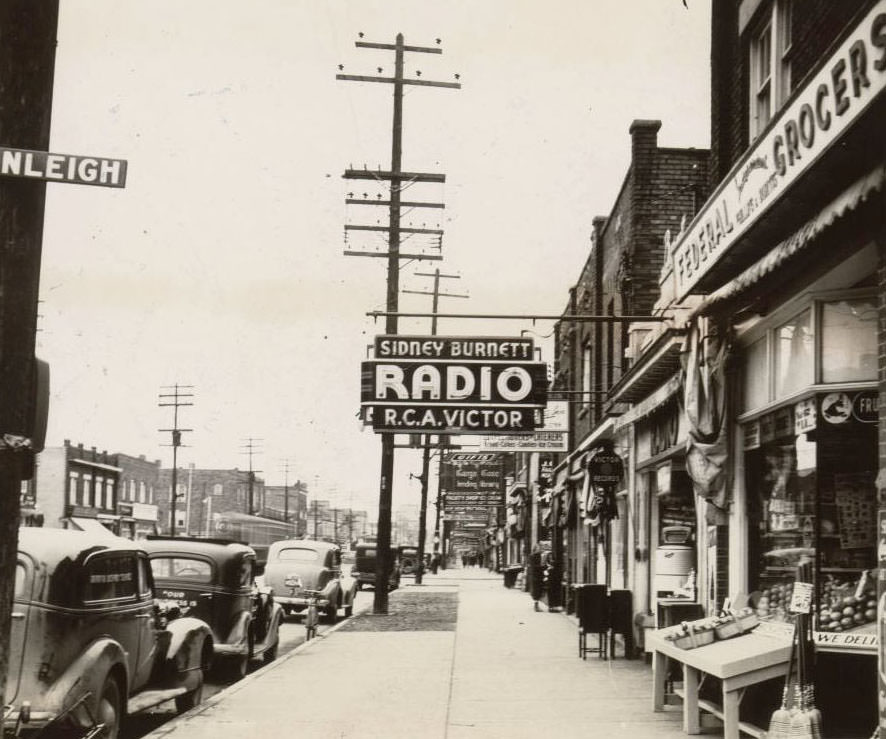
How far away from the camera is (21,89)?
4805mm

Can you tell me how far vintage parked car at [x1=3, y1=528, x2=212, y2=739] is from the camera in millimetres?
8023

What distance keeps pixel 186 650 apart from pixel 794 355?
6349 mm

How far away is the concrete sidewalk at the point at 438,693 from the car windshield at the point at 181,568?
154 cm

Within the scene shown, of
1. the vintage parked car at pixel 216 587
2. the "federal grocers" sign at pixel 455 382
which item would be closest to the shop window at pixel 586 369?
the "federal grocers" sign at pixel 455 382

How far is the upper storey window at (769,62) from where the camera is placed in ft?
34.2

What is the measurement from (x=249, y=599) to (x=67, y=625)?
7019 mm

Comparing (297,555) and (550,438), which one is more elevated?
(550,438)

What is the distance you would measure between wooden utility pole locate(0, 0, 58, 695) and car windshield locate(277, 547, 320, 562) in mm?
20560

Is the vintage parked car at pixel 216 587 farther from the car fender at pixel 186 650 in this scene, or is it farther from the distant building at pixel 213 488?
the distant building at pixel 213 488

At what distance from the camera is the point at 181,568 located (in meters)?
15.0

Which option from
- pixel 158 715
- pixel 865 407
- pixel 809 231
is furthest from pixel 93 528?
pixel 809 231

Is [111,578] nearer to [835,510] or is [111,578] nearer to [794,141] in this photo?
[835,510]

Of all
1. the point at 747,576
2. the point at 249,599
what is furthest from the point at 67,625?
the point at 249,599

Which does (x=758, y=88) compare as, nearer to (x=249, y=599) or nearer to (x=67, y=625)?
(x=67, y=625)
